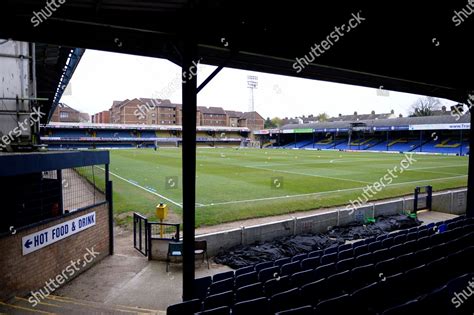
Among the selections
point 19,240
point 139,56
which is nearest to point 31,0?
point 139,56

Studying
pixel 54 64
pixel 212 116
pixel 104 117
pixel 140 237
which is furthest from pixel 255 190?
pixel 104 117

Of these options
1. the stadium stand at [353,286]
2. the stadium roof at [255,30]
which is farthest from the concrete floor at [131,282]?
the stadium roof at [255,30]

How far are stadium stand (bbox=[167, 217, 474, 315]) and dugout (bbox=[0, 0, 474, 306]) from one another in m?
1.16

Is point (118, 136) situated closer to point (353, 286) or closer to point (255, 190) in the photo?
point (255, 190)

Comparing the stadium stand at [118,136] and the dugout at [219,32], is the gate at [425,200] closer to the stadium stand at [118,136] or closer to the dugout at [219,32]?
the dugout at [219,32]

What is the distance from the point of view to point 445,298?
421cm

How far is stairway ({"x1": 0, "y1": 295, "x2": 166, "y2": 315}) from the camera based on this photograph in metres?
5.79

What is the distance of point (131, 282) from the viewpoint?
754 centimetres

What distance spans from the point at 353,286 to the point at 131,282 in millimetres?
5114


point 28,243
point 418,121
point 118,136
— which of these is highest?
point 418,121

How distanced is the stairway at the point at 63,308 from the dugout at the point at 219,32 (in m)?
1.36

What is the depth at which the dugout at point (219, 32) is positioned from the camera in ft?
16.0

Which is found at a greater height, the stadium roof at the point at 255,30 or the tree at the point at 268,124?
the tree at the point at 268,124

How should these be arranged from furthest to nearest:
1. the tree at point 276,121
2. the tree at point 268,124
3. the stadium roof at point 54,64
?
the tree at point 276,121 < the tree at point 268,124 < the stadium roof at point 54,64
